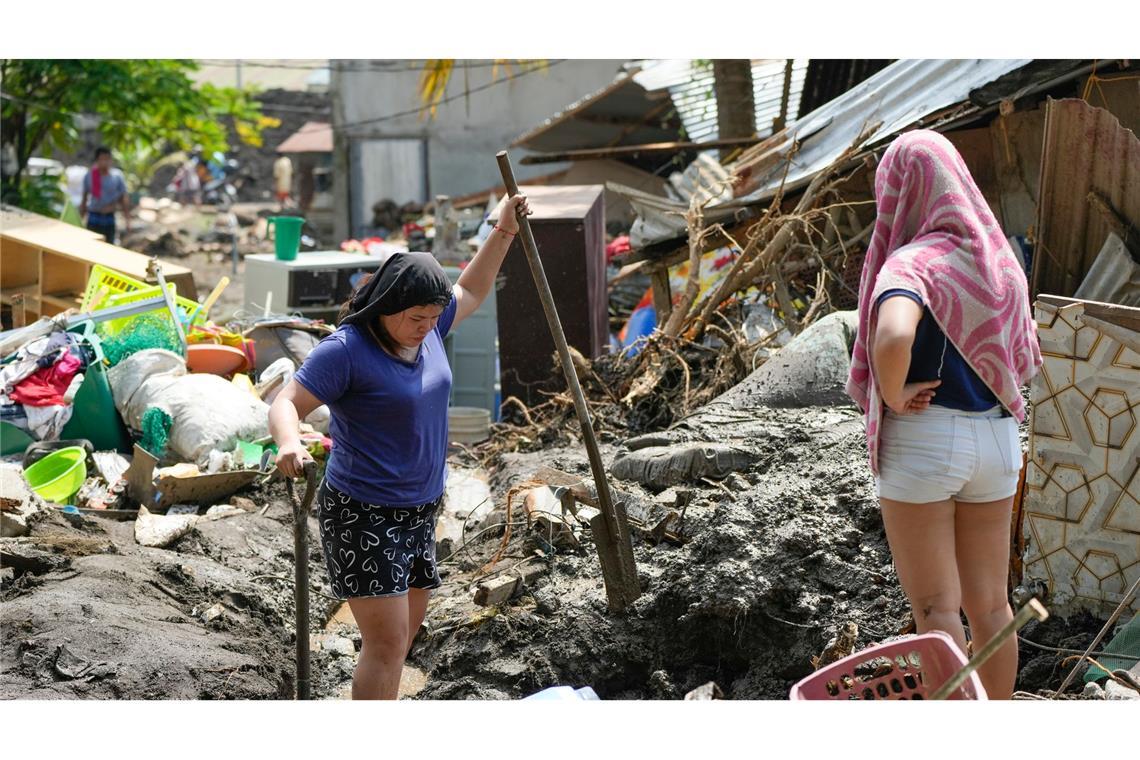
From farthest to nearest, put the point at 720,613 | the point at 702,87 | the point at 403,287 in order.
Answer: the point at 702,87 → the point at 720,613 → the point at 403,287

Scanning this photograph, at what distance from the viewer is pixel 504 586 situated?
5.15 meters

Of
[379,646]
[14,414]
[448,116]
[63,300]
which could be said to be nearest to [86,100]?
[63,300]

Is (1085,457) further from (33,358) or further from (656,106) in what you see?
(656,106)

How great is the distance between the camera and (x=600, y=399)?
8.10 metres

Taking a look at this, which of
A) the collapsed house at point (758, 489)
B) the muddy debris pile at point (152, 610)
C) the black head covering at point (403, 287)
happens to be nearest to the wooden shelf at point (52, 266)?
the collapsed house at point (758, 489)

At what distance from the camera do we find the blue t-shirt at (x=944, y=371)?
3.00 metres

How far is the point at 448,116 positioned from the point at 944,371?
71.1 feet

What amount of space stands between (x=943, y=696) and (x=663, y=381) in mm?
5449

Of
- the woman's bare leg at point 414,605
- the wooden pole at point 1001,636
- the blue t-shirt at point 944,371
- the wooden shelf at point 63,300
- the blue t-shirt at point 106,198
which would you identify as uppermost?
the blue t-shirt at point 106,198

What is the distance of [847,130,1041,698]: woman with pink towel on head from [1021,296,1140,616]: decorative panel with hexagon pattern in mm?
1068

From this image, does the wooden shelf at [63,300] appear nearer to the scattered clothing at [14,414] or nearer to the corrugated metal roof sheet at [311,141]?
the scattered clothing at [14,414]

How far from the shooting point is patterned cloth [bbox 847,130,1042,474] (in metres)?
2.97

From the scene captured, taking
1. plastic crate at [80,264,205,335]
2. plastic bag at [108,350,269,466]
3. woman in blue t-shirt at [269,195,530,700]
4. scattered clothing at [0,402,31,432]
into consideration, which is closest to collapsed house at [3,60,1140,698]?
plastic bag at [108,350,269,466]

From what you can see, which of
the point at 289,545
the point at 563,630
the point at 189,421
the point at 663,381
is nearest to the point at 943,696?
the point at 563,630
